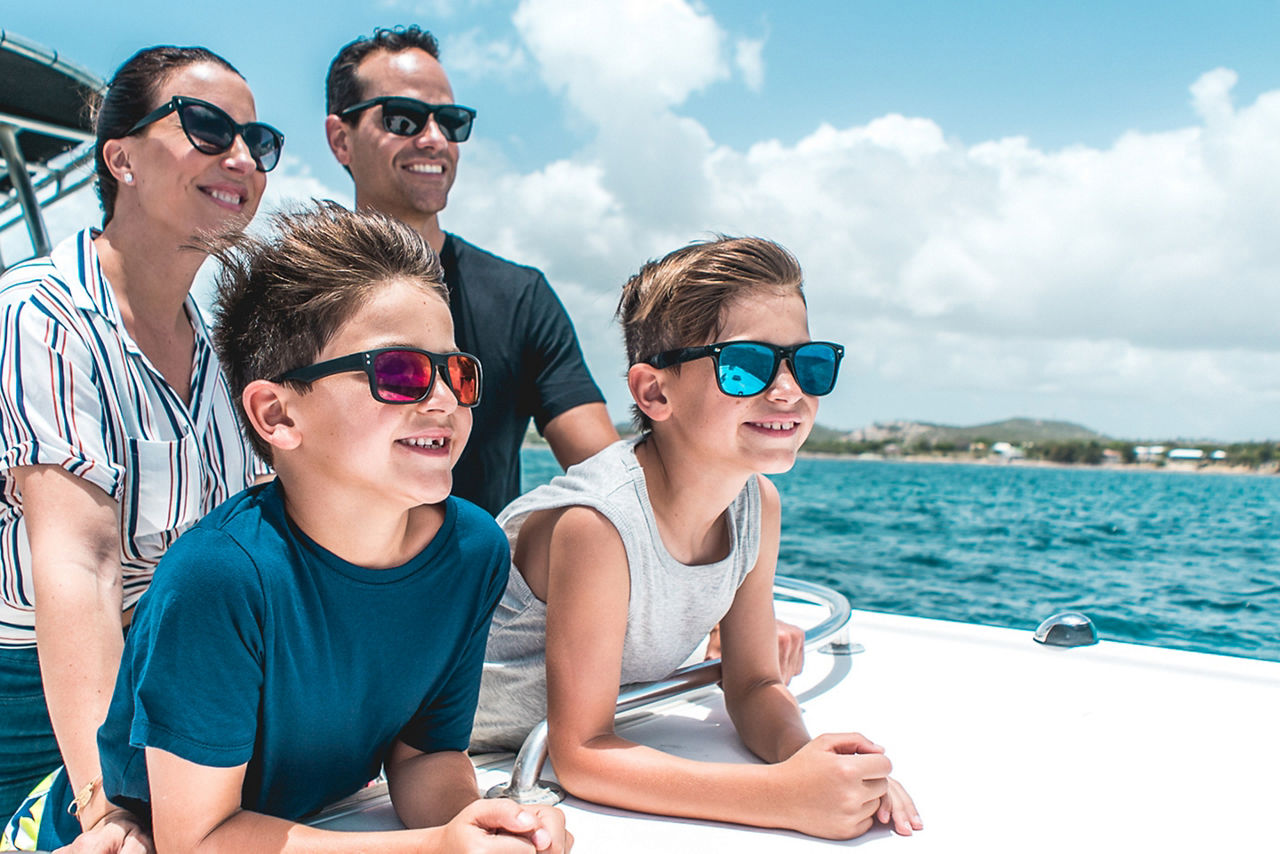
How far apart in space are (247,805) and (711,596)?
0.86 metres

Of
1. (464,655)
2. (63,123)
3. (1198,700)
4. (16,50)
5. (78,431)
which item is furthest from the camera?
(63,123)

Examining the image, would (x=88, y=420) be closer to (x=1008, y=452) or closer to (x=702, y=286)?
(x=702, y=286)

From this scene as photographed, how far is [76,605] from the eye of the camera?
135cm

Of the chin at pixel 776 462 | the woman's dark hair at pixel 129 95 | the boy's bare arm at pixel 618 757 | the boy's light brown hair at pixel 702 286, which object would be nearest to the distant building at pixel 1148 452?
the boy's light brown hair at pixel 702 286

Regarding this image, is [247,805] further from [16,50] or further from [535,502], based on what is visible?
[16,50]

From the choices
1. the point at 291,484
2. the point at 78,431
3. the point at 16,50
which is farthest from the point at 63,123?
the point at 291,484

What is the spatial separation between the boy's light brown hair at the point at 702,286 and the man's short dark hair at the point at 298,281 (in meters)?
0.50

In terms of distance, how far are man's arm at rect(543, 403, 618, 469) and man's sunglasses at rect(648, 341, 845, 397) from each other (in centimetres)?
122

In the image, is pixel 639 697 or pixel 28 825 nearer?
pixel 28 825

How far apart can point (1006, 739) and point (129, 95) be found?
2214 millimetres

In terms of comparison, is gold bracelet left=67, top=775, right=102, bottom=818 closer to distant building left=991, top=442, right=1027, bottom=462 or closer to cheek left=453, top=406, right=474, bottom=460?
cheek left=453, top=406, right=474, bottom=460

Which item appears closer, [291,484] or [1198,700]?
[291,484]

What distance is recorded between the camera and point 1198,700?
202cm

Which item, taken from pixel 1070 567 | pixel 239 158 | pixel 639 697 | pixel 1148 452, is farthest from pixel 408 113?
pixel 1148 452
